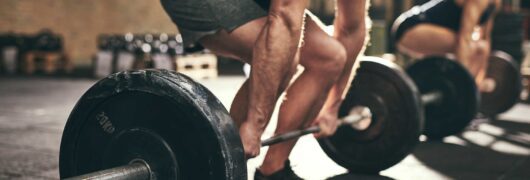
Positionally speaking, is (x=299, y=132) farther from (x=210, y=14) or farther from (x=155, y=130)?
(x=155, y=130)

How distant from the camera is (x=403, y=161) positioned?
8.46 feet

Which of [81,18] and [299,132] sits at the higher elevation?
[299,132]

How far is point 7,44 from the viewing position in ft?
27.4

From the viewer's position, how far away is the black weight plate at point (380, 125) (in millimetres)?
2234

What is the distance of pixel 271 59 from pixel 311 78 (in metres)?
0.33

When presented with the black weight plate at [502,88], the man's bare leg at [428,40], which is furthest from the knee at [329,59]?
the black weight plate at [502,88]

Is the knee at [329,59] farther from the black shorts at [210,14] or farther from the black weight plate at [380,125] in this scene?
the black weight plate at [380,125]

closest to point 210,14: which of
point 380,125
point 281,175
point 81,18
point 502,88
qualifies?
point 281,175

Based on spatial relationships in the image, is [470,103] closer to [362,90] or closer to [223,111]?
[362,90]

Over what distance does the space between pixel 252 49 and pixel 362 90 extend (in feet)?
2.63

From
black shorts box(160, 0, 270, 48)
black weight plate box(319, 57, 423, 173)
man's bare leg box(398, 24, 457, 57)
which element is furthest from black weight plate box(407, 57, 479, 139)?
black shorts box(160, 0, 270, 48)

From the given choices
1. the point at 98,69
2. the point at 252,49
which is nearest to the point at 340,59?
the point at 252,49

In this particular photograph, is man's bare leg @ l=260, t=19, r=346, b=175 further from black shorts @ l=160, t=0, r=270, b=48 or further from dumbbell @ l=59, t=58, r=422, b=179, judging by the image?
dumbbell @ l=59, t=58, r=422, b=179

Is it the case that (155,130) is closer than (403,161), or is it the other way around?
(155,130)
